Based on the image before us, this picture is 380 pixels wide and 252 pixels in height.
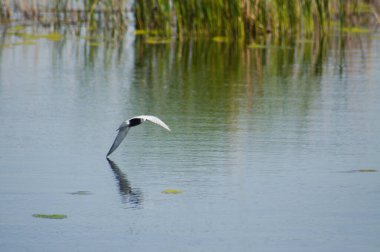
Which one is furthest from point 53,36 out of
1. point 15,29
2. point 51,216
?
point 51,216

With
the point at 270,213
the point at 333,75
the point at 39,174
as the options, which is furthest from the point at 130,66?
the point at 270,213

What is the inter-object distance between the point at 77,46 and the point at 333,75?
17.7 feet

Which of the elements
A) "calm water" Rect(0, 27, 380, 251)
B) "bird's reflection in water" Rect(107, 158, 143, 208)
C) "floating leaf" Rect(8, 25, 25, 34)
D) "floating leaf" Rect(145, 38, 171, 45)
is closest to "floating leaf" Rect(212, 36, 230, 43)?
"floating leaf" Rect(145, 38, 171, 45)

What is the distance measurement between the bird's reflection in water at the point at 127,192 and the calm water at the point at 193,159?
12 mm

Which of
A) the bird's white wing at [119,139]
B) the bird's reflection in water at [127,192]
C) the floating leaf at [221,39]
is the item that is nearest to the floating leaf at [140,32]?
the floating leaf at [221,39]

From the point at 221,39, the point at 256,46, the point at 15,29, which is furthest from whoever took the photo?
the point at 15,29

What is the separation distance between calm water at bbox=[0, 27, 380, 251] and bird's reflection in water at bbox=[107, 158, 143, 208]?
0.5 inches

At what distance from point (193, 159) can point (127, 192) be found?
3.31 feet

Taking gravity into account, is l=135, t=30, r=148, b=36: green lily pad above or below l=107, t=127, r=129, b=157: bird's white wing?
above

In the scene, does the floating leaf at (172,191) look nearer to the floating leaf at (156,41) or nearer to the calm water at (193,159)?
the calm water at (193,159)

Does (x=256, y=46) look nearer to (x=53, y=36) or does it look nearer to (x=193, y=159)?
(x=53, y=36)

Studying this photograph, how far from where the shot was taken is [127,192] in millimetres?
6059

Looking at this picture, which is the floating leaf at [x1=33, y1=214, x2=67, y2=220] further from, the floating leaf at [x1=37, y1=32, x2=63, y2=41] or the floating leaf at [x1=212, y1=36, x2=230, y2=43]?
the floating leaf at [x1=37, y1=32, x2=63, y2=41]

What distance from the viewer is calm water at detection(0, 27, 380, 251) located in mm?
5137
